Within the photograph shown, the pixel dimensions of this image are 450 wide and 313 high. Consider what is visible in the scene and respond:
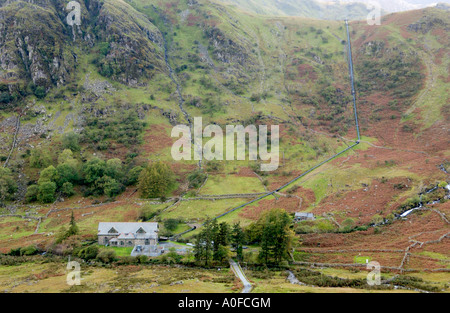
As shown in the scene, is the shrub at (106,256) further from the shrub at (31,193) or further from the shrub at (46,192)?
the shrub at (31,193)

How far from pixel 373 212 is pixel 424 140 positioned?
56.5 metres

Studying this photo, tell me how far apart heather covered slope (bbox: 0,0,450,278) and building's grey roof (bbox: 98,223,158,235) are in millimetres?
6357

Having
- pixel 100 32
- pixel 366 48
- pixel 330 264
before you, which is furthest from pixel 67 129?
pixel 366 48

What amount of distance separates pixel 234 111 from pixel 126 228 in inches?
3530

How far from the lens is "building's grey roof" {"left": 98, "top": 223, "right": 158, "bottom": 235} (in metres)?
73.6

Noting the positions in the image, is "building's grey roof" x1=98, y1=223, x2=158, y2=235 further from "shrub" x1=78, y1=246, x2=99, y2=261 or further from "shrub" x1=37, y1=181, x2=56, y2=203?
"shrub" x1=37, y1=181, x2=56, y2=203

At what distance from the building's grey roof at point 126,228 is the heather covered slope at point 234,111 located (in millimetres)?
6357

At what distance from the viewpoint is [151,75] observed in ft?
535

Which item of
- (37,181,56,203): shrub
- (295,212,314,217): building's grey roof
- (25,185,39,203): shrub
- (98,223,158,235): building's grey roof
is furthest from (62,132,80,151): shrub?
(295,212,314,217): building's grey roof

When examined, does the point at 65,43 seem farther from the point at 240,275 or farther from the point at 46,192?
the point at 240,275

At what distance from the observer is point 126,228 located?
244ft

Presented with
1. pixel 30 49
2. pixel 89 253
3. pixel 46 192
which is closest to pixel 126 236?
pixel 89 253

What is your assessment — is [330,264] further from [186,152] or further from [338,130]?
[338,130]

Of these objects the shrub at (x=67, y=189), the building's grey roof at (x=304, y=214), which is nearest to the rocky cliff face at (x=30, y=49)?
the shrub at (x=67, y=189)
